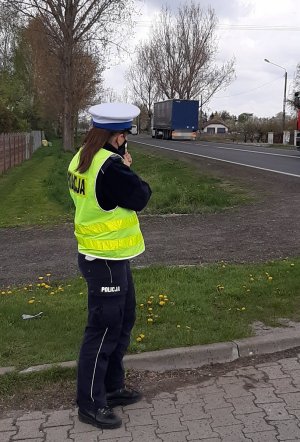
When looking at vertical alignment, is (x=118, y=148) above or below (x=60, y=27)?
below

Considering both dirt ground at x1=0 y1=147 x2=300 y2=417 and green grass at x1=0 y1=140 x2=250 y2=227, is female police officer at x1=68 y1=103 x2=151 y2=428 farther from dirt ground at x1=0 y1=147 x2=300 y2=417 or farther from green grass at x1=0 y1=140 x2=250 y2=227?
green grass at x1=0 y1=140 x2=250 y2=227

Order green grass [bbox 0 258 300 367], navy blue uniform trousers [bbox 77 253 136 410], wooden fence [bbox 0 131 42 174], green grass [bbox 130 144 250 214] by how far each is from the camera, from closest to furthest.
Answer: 1. navy blue uniform trousers [bbox 77 253 136 410]
2. green grass [bbox 0 258 300 367]
3. green grass [bbox 130 144 250 214]
4. wooden fence [bbox 0 131 42 174]

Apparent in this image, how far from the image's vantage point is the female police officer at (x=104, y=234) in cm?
311

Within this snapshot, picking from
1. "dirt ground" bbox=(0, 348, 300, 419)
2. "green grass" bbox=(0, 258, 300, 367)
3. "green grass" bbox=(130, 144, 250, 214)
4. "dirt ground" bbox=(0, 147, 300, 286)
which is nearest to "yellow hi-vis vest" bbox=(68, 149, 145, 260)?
"dirt ground" bbox=(0, 348, 300, 419)

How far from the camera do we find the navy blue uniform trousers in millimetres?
3217

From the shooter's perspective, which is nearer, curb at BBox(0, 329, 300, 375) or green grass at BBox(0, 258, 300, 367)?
curb at BBox(0, 329, 300, 375)

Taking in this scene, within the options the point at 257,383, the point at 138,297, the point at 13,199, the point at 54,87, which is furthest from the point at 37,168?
the point at 257,383

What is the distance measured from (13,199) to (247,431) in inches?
523

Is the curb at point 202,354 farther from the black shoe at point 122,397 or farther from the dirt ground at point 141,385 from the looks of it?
the black shoe at point 122,397

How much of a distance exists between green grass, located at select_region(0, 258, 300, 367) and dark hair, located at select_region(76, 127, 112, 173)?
A: 1.63 m

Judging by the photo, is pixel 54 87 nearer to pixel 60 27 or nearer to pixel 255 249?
pixel 60 27

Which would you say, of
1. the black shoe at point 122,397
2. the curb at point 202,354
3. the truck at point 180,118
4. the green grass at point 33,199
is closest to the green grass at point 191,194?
the green grass at point 33,199

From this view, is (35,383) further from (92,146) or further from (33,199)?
(33,199)

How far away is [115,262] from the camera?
127 inches
